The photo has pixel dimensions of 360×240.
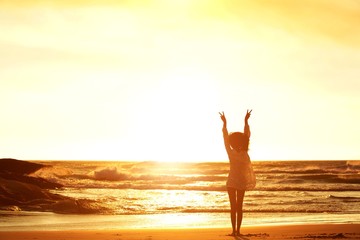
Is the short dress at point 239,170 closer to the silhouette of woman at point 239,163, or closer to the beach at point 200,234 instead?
the silhouette of woman at point 239,163

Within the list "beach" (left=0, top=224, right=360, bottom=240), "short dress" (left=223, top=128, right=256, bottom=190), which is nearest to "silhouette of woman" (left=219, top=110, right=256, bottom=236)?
"short dress" (left=223, top=128, right=256, bottom=190)

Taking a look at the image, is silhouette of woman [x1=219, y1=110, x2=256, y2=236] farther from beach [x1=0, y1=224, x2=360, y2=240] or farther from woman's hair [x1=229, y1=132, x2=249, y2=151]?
beach [x1=0, y1=224, x2=360, y2=240]

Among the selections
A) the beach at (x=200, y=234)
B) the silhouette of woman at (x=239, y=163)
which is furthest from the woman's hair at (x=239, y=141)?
the beach at (x=200, y=234)

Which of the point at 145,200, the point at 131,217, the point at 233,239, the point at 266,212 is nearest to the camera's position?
the point at 233,239

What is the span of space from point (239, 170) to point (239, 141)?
2.01 feet

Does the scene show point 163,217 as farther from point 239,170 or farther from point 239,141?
point 239,141

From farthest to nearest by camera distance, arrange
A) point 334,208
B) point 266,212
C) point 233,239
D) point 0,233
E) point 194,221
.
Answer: point 334,208, point 266,212, point 194,221, point 0,233, point 233,239

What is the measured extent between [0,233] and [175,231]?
4072mm

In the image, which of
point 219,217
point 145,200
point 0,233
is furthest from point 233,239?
point 145,200

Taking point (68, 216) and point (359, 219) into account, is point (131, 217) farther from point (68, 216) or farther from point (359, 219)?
point (359, 219)

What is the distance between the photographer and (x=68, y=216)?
68.4 feet

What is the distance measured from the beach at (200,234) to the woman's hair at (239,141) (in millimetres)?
1889

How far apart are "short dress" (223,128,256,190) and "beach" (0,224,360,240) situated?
1107 millimetres

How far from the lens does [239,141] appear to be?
13664 mm
